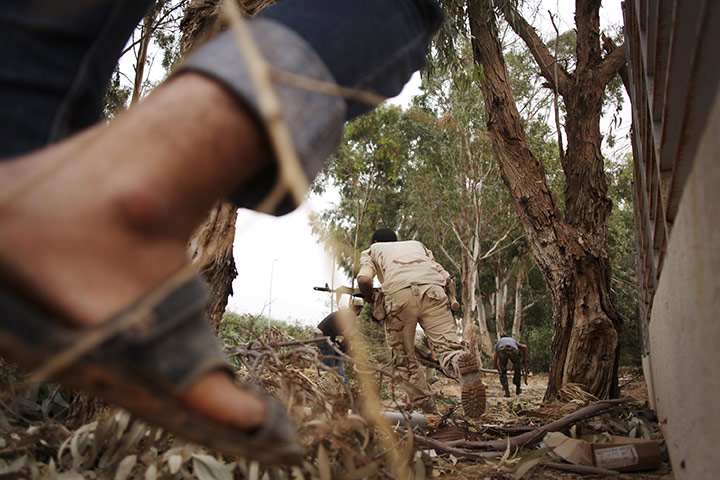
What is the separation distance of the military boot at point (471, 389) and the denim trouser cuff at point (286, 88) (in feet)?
14.0

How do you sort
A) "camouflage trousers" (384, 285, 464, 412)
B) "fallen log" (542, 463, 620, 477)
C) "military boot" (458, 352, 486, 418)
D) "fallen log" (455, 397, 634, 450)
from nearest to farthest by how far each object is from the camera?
"fallen log" (542, 463, 620, 477) < "fallen log" (455, 397, 634, 450) < "military boot" (458, 352, 486, 418) < "camouflage trousers" (384, 285, 464, 412)

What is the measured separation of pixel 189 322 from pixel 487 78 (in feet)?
17.9

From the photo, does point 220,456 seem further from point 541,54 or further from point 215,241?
point 541,54

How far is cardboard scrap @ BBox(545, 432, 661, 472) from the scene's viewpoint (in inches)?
92.3

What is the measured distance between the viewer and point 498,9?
6438mm

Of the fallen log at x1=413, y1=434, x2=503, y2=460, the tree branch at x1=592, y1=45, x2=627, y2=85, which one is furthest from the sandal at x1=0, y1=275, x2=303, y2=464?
the tree branch at x1=592, y1=45, x2=627, y2=85

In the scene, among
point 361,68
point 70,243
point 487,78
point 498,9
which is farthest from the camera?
point 498,9

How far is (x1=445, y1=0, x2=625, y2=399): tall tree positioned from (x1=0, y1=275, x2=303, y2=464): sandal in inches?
180

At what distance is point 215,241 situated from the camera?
8.79 feet

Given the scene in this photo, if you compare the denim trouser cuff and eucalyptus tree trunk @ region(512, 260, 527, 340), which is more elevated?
eucalyptus tree trunk @ region(512, 260, 527, 340)

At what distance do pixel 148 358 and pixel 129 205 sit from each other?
0.14 m

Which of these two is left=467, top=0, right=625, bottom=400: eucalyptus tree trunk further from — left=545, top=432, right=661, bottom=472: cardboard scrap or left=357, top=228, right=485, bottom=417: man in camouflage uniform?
left=545, top=432, right=661, bottom=472: cardboard scrap

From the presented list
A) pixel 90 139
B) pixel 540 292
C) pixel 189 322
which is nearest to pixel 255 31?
pixel 90 139

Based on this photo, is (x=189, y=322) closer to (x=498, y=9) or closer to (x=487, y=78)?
(x=487, y=78)
